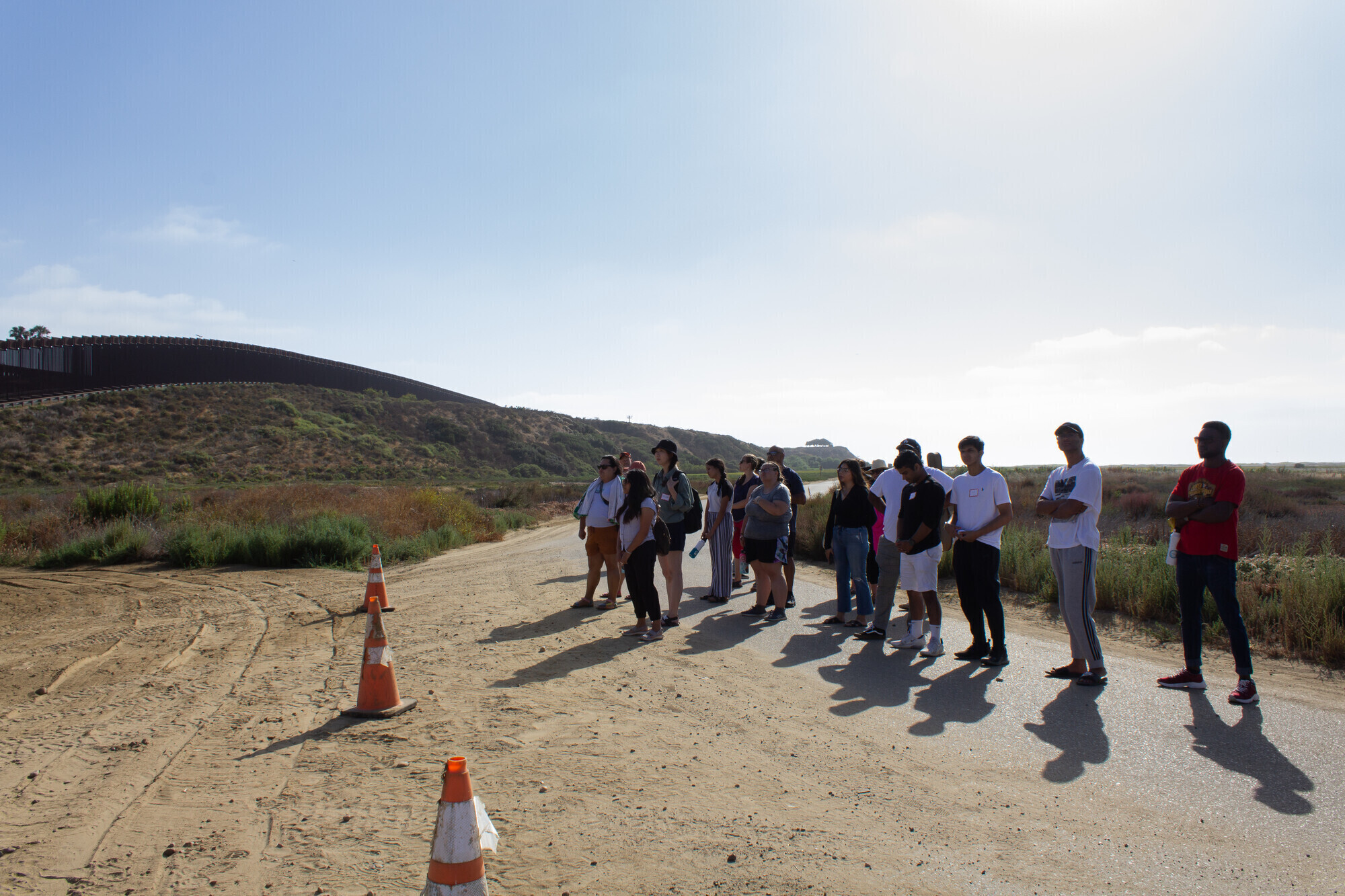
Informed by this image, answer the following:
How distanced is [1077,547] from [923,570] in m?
1.54

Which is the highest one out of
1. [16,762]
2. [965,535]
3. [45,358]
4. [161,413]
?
[45,358]

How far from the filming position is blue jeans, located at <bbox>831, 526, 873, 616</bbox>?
27.7ft

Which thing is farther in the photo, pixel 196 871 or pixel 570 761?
pixel 570 761

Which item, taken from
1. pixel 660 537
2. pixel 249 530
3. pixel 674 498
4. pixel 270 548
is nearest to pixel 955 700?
pixel 660 537

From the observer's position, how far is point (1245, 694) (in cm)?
548

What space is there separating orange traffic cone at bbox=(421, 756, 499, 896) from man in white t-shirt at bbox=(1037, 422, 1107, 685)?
4980 mm

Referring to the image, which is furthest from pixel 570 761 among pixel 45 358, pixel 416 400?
pixel 416 400

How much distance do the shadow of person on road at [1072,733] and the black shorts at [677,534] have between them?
14.2ft

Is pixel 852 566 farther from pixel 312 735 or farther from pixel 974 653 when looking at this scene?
pixel 312 735

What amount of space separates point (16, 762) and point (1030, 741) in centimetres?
630

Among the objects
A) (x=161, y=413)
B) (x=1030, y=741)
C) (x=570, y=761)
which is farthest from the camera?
(x=161, y=413)

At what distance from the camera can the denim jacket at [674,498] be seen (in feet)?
30.5

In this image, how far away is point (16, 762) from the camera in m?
4.66

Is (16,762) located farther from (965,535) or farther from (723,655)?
(965,535)
